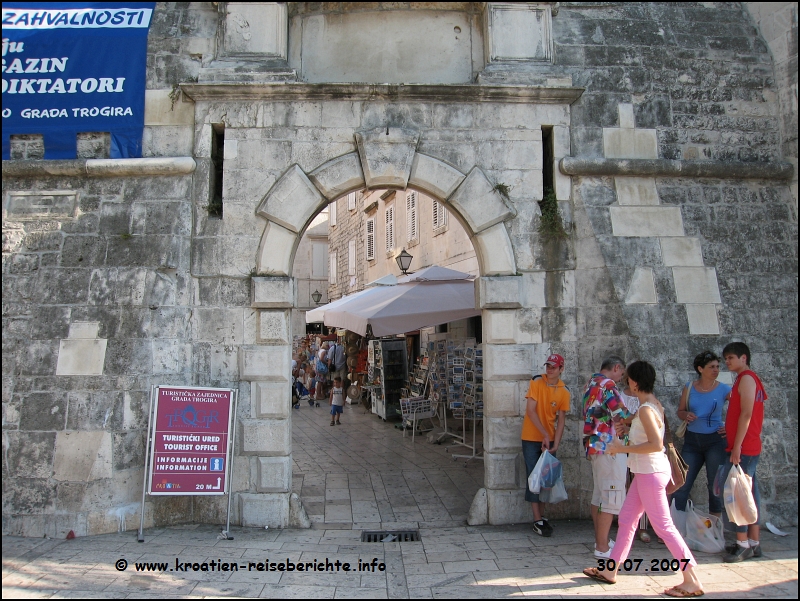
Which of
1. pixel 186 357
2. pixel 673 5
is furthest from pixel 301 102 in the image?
pixel 673 5

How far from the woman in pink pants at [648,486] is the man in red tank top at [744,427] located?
862mm

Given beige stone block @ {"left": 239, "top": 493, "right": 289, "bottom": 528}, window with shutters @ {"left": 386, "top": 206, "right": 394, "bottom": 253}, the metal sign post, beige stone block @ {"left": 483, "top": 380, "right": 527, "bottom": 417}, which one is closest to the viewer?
the metal sign post

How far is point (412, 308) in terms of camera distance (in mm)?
8953

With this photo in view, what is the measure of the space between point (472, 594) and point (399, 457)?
177 inches

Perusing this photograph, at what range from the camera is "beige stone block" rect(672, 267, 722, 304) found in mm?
5824

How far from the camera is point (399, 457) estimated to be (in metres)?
8.49

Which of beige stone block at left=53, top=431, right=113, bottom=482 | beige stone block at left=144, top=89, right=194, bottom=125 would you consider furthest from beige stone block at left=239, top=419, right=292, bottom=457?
beige stone block at left=144, top=89, right=194, bottom=125

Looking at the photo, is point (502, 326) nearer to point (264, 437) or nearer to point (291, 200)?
point (291, 200)

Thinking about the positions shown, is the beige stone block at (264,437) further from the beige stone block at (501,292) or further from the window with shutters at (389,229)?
the window with shutters at (389,229)

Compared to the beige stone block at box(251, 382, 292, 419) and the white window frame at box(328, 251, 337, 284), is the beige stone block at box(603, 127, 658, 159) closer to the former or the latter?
the beige stone block at box(251, 382, 292, 419)

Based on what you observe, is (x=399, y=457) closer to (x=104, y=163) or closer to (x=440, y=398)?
(x=440, y=398)

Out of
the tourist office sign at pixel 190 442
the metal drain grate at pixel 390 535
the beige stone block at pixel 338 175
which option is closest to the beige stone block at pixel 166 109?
the beige stone block at pixel 338 175

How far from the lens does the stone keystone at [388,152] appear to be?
583cm

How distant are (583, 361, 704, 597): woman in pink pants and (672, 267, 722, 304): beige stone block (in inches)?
81.2
